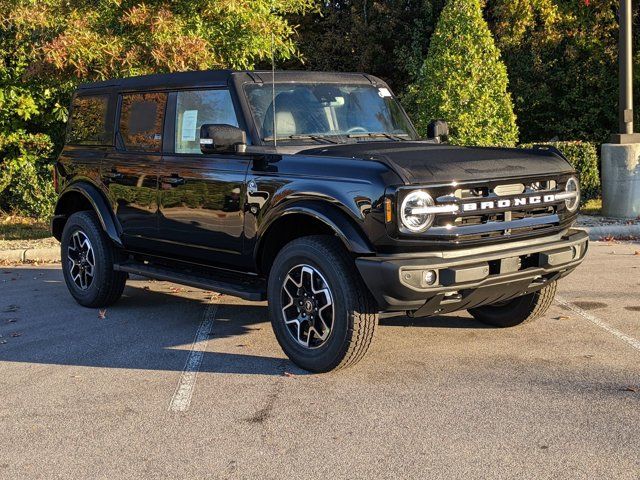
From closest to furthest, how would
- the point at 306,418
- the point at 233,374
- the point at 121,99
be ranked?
the point at 306,418 → the point at 233,374 → the point at 121,99

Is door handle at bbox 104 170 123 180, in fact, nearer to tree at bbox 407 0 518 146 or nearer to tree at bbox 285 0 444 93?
tree at bbox 407 0 518 146

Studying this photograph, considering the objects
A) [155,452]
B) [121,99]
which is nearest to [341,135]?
[121,99]

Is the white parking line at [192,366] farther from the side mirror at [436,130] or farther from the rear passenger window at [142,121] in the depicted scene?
the side mirror at [436,130]

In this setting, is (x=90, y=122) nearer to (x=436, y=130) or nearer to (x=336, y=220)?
(x=436, y=130)

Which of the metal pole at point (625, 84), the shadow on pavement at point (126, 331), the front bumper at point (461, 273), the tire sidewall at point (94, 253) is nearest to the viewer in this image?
the front bumper at point (461, 273)

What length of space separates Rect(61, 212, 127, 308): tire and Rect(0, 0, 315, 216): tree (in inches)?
167

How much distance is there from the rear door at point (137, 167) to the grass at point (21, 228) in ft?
18.2

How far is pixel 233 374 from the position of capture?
562cm

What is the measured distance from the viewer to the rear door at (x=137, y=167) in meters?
6.86

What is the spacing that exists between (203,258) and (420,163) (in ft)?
6.72

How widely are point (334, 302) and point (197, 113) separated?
216cm

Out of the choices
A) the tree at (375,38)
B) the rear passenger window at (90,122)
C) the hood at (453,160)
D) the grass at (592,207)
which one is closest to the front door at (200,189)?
the hood at (453,160)

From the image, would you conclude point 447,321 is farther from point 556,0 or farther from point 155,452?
point 556,0

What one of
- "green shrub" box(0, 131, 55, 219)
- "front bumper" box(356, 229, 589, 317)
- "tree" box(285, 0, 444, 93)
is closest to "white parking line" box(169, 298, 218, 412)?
"front bumper" box(356, 229, 589, 317)
